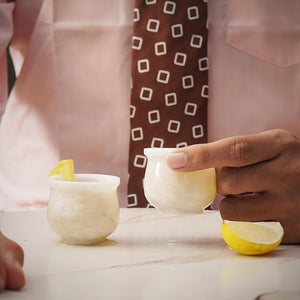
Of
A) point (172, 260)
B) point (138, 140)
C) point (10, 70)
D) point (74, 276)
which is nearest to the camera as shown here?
point (74, 276)

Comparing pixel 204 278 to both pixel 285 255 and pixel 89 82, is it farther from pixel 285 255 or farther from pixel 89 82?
pixel 89 82

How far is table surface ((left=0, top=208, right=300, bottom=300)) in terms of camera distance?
0.71m

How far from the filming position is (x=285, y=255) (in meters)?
0.98

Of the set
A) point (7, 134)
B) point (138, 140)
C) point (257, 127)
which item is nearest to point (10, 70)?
point (7, 134)

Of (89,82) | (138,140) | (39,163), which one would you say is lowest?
(39,163)

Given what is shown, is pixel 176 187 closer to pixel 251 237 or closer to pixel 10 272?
pixel 251 237

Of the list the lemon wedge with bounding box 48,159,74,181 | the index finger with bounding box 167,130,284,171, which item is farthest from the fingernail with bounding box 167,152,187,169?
the lemon wedge with bounding box 48,159,74,181

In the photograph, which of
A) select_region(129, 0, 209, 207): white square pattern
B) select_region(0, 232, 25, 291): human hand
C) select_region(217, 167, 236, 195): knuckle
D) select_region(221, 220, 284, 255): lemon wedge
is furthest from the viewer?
select_region(129, 0, 209, 207): white square pattern

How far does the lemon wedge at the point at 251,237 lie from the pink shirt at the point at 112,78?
0.67 metres

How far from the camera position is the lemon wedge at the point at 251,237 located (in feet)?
3.08

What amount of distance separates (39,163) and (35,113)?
18 cm

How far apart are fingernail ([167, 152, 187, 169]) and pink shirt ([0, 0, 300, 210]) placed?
2.23 feet

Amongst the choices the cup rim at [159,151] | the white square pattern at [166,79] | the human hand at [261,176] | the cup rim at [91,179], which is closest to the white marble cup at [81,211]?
the cup rim at [91,179]

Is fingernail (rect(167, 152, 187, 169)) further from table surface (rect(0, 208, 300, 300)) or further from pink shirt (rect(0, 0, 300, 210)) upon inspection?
pink shirt (rect(0, 0, 300, 210))
